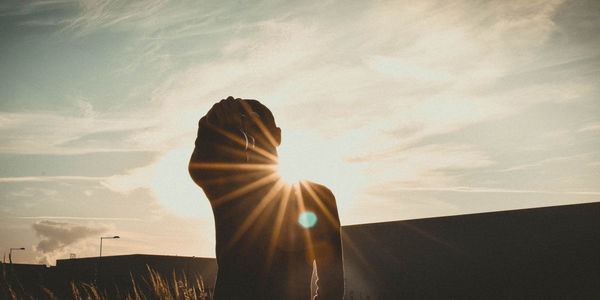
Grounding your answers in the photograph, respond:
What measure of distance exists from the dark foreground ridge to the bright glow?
7.50m

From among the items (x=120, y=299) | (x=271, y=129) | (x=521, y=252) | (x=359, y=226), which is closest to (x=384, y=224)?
(x=359, y=226)

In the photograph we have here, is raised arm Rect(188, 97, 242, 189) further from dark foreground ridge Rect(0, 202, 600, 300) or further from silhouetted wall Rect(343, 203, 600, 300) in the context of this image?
silhouetted wall Rect(343, 203, 600, 300)

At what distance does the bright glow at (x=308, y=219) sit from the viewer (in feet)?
3.79

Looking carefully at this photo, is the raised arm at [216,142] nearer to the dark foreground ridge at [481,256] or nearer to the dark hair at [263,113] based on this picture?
the dark hair at [263,113]

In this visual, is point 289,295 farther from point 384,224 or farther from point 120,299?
point 384,224

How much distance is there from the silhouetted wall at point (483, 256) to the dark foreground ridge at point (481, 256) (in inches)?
0.8

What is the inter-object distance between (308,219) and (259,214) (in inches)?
7.7

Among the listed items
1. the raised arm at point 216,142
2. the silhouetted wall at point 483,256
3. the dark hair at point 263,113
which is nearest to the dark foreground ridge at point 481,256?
the silhouetted wall at point 483,256

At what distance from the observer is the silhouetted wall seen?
9.56 meters

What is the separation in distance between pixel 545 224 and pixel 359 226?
563 centimetres

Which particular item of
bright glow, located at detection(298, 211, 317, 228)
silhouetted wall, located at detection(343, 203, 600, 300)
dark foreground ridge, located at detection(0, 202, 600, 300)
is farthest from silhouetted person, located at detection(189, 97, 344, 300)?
silhouetted wall, located at detection(343, 203, 600, 300)

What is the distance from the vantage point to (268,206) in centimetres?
126

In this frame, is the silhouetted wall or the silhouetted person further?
the silhouetted wall

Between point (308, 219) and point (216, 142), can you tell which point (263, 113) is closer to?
point (216, 142)
